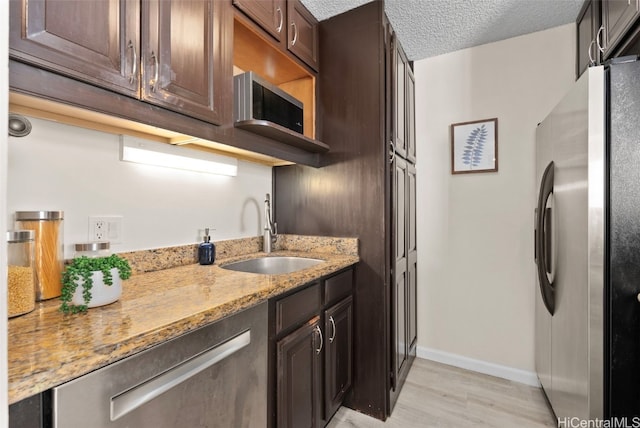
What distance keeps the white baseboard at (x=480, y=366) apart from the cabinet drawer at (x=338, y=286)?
1.26 m

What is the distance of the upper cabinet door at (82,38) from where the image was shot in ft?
2.44

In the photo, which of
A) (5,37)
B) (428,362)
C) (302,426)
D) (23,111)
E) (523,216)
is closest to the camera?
(5,37)

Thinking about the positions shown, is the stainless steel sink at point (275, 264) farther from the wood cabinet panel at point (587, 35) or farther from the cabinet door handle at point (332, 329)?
the wood cabinet panel at point (587, 35)

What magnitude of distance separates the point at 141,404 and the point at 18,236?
0.56 m

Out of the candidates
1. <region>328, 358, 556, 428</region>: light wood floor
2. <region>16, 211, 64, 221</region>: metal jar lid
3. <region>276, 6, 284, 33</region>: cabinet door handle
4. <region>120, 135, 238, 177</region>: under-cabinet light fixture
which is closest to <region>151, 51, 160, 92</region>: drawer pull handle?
<region>120, 135, 238, 177</region>: under-cabinet light fixture

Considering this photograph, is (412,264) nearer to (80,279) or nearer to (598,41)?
(598,41)

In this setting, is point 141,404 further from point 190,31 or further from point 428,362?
point 428,362

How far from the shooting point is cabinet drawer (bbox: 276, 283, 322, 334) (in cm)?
118

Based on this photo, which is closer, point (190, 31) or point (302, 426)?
point (190, 31)

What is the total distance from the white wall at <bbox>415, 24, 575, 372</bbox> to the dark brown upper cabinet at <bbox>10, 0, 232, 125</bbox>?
1849 millimetres

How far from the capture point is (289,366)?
1.22 meters

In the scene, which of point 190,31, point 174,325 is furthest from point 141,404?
point 190,31

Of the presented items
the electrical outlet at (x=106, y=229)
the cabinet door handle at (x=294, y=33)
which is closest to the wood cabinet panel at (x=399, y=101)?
the cabinet door handle at (x=294, y=33)

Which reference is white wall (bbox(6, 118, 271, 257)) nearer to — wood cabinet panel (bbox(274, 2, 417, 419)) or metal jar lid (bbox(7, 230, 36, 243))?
metal jar lid (bbox(7, 230, 36, 243))
